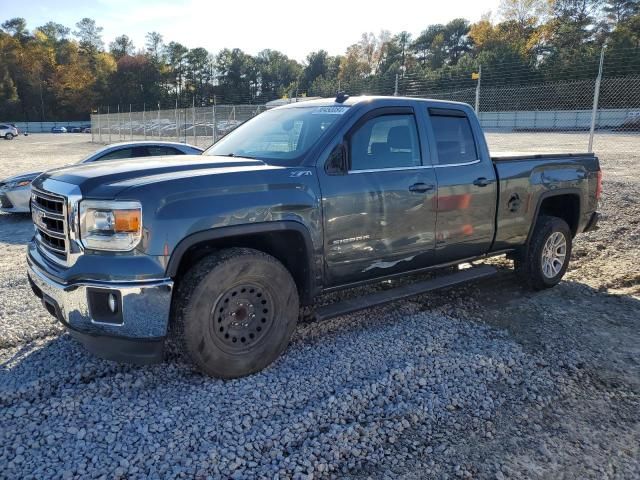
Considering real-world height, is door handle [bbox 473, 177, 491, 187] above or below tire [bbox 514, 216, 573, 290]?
above

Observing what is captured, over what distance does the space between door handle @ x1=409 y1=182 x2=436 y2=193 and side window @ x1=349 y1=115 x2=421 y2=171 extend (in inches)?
7.6

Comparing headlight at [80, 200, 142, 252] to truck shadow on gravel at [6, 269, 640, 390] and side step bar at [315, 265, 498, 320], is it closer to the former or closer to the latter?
truck shadow on gravel at [6, 269, 640, 390]

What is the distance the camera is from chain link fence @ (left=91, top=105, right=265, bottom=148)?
2245 centimetres

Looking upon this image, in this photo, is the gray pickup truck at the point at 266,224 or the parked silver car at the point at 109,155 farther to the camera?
the parked silver car at the point at 109,155

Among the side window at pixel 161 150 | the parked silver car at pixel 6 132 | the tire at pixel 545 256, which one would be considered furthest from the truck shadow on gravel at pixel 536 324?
the parked silver car at pixel 6 132

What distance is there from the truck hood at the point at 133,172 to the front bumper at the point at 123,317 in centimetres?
58

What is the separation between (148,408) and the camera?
3.27 metres

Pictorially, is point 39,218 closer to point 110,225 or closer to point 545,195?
point 110,225

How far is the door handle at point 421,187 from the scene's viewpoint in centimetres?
438

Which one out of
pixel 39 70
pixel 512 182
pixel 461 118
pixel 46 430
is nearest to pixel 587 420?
pixel 512 182

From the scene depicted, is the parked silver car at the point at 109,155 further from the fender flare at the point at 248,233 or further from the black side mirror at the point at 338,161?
the fender flare at the point at 248,233

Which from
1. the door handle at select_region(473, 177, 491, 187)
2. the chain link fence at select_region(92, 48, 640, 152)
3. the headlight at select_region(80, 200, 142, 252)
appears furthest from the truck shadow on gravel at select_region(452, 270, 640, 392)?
the chain link fence at select_region(92, 48, 640, 152)

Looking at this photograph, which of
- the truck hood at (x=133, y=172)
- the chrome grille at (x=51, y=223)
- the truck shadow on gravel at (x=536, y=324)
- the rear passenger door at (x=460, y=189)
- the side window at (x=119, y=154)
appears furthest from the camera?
the side window at (x=119, y=154)

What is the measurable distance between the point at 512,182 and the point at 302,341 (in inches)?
104
